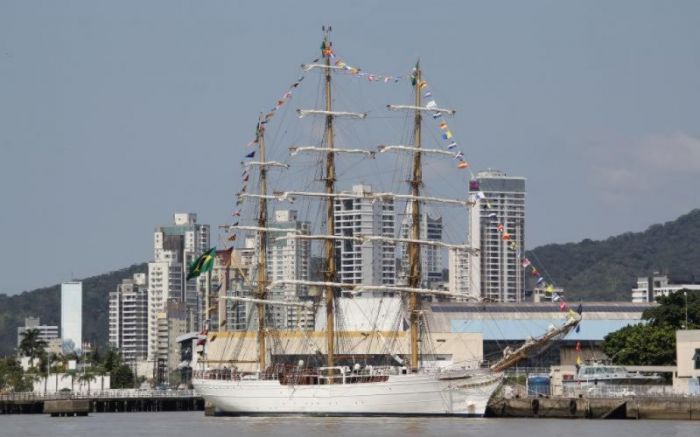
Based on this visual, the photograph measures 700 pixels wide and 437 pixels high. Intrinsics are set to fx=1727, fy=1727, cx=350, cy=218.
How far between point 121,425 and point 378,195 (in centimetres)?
2147

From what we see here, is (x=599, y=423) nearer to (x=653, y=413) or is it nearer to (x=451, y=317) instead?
(x=653, y=413)

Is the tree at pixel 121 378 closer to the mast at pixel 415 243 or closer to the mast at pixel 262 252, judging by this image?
the mast at pixel 262 252

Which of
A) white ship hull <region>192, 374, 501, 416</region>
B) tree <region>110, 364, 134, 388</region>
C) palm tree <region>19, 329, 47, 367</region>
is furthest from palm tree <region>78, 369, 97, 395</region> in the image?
white ship hull <region>192, 374, 501, 416</region>

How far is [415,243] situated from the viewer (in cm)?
10756

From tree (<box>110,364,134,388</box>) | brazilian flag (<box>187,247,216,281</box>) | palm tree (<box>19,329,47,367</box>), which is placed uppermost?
brazilian flag (<box>187,247,216,281</box>)

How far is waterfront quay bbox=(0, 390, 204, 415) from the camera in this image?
145 m

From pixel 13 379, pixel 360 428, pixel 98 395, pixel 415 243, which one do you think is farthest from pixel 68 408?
pixel 13 379

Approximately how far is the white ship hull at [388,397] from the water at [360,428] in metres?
1.41

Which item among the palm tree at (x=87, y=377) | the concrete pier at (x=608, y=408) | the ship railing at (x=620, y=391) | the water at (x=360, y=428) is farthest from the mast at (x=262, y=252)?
the palm tree at (x=87, y=377)

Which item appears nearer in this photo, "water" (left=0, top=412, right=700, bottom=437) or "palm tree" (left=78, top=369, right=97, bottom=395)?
"water" (left=0, top=412, right=700, bottom=437)

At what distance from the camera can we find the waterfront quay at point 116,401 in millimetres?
144625

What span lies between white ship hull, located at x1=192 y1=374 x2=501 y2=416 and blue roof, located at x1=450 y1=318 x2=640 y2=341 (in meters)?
57.3

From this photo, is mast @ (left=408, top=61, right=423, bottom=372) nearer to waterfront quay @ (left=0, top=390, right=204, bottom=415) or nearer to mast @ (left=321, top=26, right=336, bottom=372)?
mast @ (left=321, top=26, right=336, bottom=372)

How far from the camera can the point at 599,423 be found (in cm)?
9144
